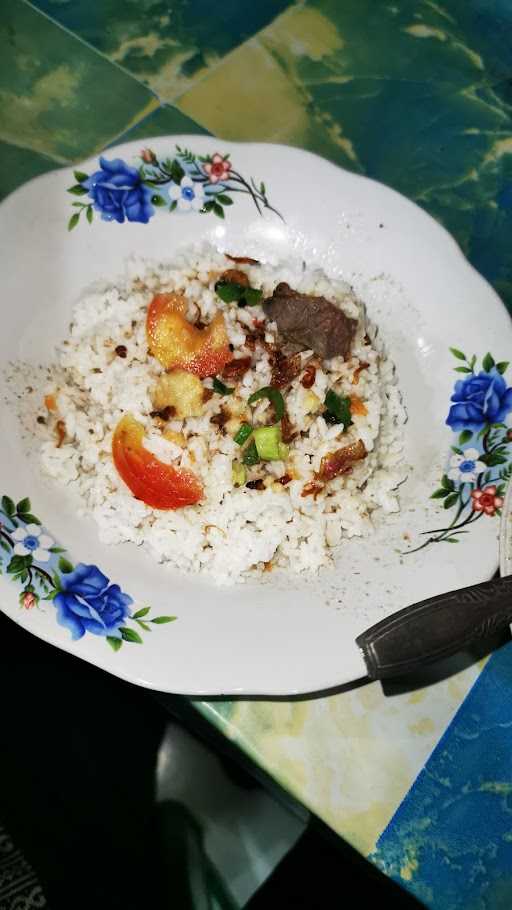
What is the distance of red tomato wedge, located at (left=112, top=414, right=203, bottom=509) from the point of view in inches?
88.2

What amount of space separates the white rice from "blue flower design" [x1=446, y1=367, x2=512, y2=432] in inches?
7.6

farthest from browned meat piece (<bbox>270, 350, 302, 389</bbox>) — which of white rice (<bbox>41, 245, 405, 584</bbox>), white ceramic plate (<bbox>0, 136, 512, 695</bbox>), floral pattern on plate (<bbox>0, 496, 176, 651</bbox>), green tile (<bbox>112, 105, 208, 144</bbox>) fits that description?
green tile (<bbox>112, 105, 208, 144</bbox>)

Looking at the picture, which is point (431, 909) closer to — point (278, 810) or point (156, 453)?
point (278, 810)

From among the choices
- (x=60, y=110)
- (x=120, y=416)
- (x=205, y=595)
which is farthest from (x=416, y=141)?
(x=205, y=595)

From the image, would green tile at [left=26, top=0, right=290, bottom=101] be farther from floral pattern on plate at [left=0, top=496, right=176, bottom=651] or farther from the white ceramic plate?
floral pattern on plate at [left=0, top=496, right=176, bottom=651]

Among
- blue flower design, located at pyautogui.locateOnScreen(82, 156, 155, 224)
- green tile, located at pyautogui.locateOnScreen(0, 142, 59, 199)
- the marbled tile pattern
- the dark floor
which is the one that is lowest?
the marbled tile pattern

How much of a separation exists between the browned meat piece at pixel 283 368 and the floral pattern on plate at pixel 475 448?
48 centimetres

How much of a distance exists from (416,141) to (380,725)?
2190mm

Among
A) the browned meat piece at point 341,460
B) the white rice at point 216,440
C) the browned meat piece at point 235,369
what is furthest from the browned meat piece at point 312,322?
the browned meat piece at point 341,460

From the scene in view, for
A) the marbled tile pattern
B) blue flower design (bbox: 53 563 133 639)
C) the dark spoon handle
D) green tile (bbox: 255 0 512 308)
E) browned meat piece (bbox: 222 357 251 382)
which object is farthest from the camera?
green tile (bbox: 255 0 512 308)

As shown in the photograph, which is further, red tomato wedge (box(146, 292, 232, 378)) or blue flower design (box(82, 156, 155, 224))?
blue flower design (box(82, 156, 155, 224))

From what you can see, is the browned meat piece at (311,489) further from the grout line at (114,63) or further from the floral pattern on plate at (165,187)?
the grout line at (114,63)

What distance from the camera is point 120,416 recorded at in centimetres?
230

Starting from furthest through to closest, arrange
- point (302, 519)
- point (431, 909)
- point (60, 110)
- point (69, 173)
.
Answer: point (60, 110) → point (69, 173) → point (302, 519) → point (431, 909)
